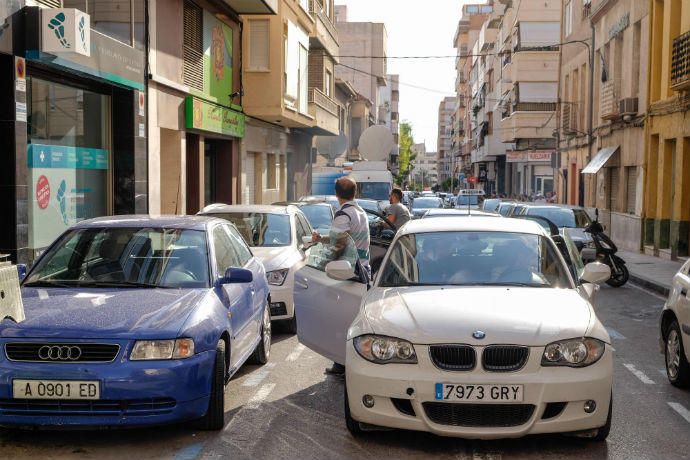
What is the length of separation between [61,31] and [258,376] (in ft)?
22.4

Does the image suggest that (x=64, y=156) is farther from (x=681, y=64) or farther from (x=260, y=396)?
(x=681, y=64)

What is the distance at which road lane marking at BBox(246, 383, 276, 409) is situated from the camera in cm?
728

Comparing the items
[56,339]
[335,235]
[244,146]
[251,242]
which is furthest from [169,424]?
[244,146]

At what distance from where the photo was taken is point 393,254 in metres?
7.38

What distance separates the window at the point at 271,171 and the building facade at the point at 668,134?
13695 millimetres

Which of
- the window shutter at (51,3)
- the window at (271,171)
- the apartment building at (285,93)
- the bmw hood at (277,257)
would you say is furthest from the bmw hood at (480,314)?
the window at (271,171)

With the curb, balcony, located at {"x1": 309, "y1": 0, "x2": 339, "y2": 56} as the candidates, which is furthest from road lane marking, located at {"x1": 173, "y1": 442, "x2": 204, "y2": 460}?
balcony, located at {"x1": 309, "y1": 0, "x2": 339, "y2": 56}

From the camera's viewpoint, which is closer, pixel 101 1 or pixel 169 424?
pixel 169 424

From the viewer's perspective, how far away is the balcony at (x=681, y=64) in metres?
21.7

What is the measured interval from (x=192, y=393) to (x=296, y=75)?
25028 millimetres

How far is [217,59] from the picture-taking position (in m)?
Answer: 24.3

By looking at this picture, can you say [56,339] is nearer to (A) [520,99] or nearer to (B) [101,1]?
(B) [101,1]

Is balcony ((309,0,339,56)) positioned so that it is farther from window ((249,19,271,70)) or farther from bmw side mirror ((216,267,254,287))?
bmw side mirror ((216,267,254,287))

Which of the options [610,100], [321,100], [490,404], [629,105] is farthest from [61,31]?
[321,100]
